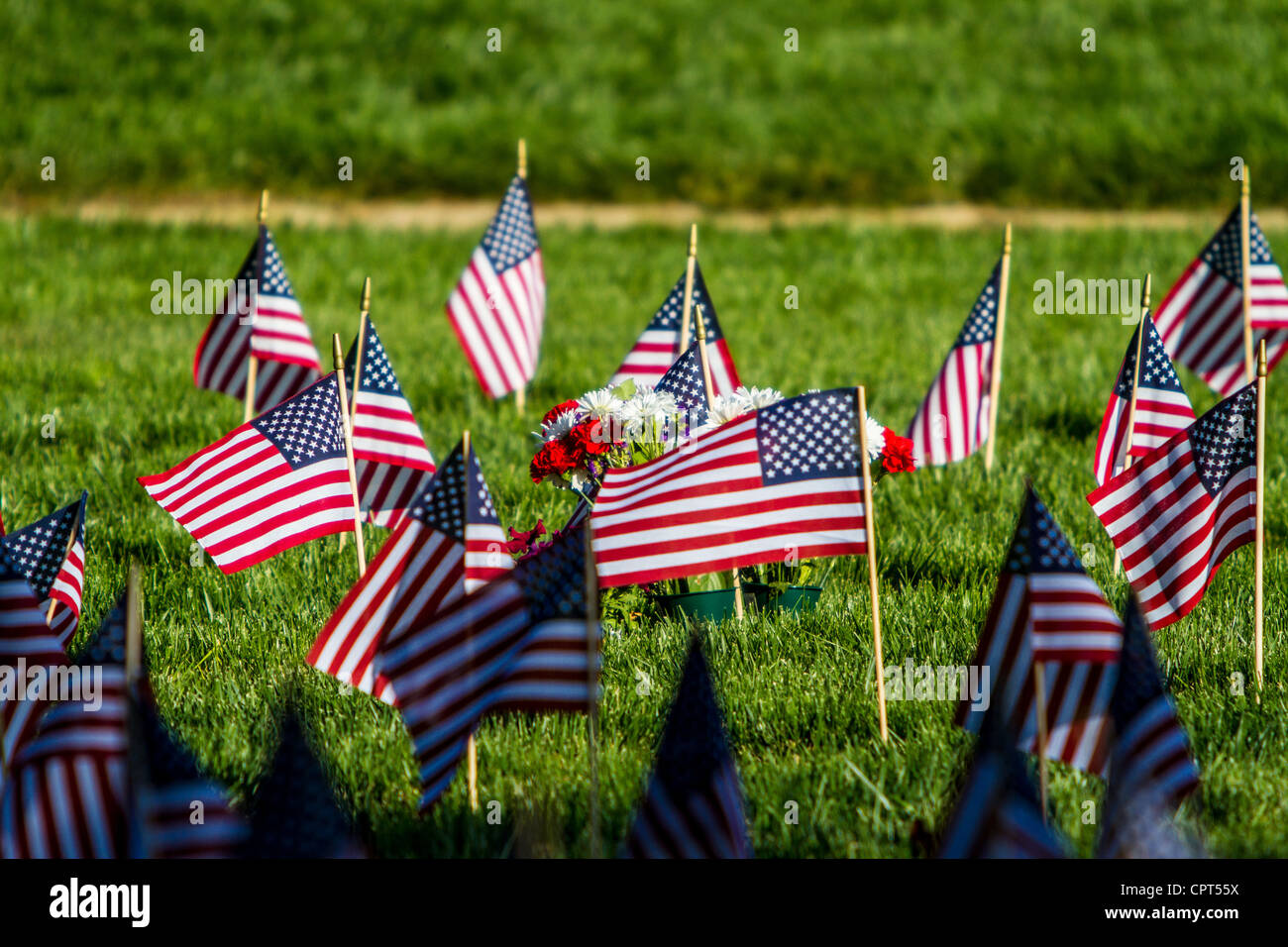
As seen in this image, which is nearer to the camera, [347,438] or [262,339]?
[347,438]

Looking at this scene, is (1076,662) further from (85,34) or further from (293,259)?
(85,34)

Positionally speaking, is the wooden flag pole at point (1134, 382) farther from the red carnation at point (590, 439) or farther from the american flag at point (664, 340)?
the red carnation at point (590, 439)

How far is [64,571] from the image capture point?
4.68 m

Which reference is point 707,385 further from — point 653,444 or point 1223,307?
point 1223,307

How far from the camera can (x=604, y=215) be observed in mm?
17312

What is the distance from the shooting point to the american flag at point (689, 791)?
3002 millimetres

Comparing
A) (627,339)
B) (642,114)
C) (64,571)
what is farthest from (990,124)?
(64,571)

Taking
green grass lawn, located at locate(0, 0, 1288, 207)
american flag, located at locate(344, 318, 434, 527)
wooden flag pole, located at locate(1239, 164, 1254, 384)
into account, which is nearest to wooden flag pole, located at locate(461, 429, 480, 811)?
american flag, located at locate(344, 318, 434, 527)

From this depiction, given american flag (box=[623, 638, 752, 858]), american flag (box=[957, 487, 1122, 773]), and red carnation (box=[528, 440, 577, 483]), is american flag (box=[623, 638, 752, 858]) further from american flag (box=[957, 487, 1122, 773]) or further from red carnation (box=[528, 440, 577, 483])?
red carnation (box=[528, 440, 577, 483])

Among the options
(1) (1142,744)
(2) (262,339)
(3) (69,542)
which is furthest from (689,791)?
(2) (262,339)

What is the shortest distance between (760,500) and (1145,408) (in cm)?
243

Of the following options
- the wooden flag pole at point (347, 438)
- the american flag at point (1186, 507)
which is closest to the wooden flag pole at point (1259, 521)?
the american flag at point (1186, 507)

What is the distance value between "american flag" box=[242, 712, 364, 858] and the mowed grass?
2.32 ft

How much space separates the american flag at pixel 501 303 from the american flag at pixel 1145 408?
12.6ft
